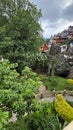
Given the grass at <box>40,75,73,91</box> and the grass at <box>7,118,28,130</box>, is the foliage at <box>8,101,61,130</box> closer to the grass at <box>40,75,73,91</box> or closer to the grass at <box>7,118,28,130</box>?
the grass at <box>7,118,28,130</box>

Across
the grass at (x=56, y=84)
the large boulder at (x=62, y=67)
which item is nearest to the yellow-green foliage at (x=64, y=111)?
the grass at (x=56, y=84)

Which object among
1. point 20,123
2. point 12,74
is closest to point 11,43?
point 20,123

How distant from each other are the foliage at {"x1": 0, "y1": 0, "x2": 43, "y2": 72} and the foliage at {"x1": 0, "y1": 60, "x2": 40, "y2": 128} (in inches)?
889

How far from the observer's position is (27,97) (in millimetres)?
10516

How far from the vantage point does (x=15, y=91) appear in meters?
10.0

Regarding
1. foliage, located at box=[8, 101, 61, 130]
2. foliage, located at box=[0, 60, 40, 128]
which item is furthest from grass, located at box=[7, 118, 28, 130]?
foliage, located at box=[0, 60, 40, 128]

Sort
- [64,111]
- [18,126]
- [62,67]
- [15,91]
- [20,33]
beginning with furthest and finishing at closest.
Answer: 1. [62,67]
2. [20,33]
3. [64,111]
4. [18,126]
5. [15,91]

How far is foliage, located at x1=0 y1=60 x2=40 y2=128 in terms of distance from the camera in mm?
9703

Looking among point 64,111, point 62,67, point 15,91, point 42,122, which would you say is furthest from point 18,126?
point 62,67

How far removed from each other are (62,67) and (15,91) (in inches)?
1383

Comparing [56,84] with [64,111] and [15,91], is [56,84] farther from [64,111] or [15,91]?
[15,91]

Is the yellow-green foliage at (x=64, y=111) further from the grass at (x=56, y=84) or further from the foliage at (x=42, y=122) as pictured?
the grass at (x=56, y=84)

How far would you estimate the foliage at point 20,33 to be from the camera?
33.8m

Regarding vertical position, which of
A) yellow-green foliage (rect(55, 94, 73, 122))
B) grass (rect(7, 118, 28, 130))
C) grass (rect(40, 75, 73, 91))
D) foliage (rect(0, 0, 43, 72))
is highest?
foliage (rect(0, 0, 43, 72))
